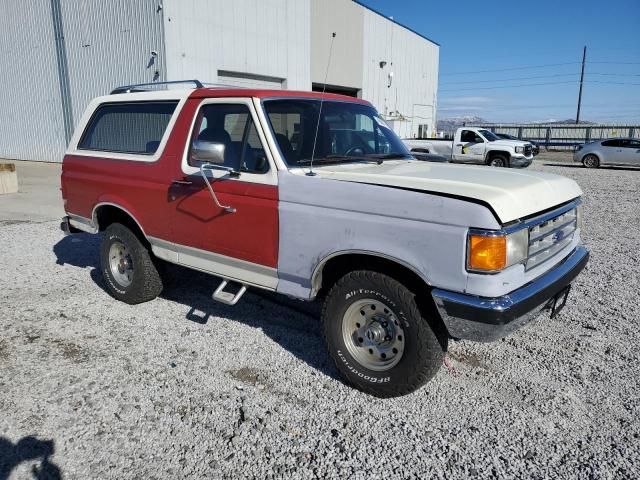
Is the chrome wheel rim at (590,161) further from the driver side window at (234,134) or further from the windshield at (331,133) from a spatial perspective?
the driver side window at (234,134)

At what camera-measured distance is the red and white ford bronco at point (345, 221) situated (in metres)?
2.96

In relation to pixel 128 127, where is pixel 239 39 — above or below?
above

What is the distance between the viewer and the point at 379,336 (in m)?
3.43

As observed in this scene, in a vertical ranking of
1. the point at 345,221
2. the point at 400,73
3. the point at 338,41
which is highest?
the point at 338,41

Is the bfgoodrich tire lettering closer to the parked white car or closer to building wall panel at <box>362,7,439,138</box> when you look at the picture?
building wall panel at <box>362,7,439,138</box>

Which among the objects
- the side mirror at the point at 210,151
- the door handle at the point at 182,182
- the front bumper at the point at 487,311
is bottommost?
the front bumper at the point at 487,311

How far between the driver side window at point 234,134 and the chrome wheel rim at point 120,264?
154 centimetres

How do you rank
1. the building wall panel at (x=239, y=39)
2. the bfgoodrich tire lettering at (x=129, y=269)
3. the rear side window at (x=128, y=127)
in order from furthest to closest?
1. the building wall panel at (x=239, y=39)
2. the bfgoodrich tire lettering at (x=129, y=269)
3. the rear side window at (x=128, y=127)

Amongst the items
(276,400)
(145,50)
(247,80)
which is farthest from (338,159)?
(247,80)

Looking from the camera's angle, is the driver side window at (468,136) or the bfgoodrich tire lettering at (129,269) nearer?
the bfgoodrich tire lettering at (129,269)

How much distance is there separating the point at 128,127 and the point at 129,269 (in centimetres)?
144

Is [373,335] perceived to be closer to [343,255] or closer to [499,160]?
[343,255]

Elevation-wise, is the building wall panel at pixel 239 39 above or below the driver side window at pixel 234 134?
above

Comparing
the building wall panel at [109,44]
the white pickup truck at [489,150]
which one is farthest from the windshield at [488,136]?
the building wall panel at [109,44]
